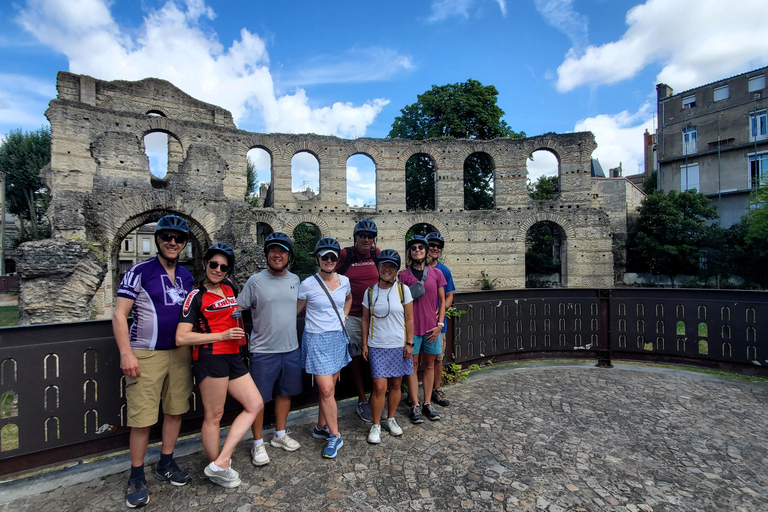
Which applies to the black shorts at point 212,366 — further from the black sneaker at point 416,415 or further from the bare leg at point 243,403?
the black sneaker at point 416,415

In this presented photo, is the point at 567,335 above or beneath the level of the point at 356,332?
beneath

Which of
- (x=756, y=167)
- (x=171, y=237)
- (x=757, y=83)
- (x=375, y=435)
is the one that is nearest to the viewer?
(x=171, y=237)

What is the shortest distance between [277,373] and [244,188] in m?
14.4

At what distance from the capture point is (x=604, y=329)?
598cm

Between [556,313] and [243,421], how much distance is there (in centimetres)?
489

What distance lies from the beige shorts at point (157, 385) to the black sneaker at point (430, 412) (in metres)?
2.37

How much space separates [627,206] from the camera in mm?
24844

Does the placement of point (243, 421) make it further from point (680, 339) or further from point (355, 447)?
point (680, 339)

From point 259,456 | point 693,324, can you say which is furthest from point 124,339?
point 693,324

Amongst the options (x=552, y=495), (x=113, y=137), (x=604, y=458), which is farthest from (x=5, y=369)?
(x=113, y=137)

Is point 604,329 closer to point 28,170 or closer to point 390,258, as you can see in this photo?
point 390,258

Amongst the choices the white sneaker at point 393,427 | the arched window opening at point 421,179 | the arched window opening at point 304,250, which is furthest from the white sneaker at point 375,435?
the arched window opening at point 421,179

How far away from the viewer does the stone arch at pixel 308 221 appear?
17.0 metres

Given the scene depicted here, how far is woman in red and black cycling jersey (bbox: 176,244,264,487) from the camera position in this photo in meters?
2.83
